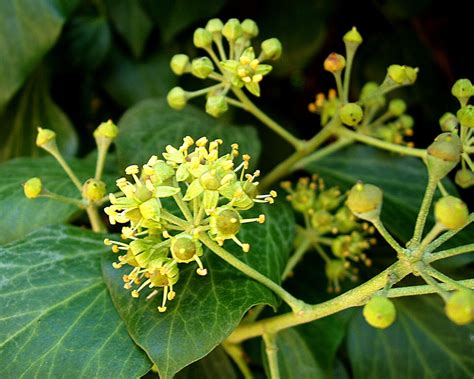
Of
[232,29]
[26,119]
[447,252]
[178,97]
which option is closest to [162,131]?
[178,97]

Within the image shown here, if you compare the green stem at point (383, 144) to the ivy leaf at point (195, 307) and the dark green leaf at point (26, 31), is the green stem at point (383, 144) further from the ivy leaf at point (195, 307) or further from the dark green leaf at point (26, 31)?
the dark green leaf at point (26, 31)

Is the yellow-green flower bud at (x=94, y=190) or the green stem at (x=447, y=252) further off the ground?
the yellow-green flower bud at (x=94, y=190)

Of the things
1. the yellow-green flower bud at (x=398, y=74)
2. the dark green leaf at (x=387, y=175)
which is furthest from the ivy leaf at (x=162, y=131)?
the yellow-green flower bud at (x=398, y=74)

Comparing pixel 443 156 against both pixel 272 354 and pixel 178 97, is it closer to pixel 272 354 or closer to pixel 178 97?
pixel 272 354

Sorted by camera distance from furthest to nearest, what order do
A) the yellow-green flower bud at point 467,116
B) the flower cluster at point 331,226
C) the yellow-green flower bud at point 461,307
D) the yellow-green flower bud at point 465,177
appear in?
the flower cluster at point 331,226 → the yellow-green flower bud at point 465,177 → the yellow-green flower bud at point 467,116 → the yellow-green flower bud at point 461,307

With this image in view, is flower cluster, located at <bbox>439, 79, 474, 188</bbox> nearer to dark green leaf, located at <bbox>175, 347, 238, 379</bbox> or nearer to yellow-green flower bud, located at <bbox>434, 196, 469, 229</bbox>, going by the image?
yellow-green flower bud, located at <bbox>434, 196, 469, 229</bbox>

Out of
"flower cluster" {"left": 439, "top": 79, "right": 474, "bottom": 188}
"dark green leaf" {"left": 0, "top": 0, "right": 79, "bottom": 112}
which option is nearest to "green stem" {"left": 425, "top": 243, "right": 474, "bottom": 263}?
"flower cluster" {"left": 439, "top": 79, "right": 474, "bottom": 188}
